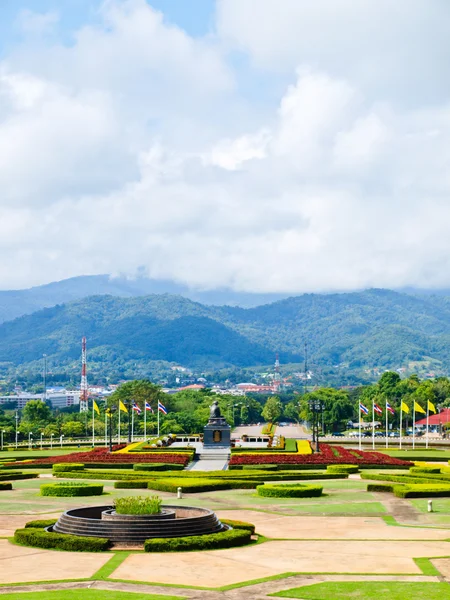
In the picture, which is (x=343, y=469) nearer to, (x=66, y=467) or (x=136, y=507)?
(x=66, y=467)

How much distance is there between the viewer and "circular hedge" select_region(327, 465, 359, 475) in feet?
187

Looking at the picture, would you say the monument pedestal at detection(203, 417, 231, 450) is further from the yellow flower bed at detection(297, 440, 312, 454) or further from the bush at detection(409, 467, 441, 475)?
the bush at detection(409, 467, 441, 475)

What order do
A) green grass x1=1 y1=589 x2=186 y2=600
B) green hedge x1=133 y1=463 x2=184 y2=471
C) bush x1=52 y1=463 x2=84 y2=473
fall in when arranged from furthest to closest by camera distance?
green hedge x1=133 y1=463 x2=184 y2=471
bush x1=52 y1=463 x2=84 y2=473
green grass x1=1 y1=589 x2=186 y2=600

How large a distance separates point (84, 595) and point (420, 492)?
81.9 feet

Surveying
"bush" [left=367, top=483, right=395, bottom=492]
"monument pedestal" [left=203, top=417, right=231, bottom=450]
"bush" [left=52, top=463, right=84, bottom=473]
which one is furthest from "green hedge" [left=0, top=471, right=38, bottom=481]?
"monument pedestal" [left=203, top=417, right=231, bottom=450]

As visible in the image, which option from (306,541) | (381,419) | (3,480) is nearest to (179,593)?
(306,541)

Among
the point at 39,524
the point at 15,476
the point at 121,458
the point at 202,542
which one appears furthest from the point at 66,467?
the point at 202,542

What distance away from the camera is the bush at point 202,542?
28391 millimetres

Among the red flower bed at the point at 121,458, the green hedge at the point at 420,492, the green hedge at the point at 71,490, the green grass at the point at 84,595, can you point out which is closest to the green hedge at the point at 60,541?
the green grass at the point at 84,595

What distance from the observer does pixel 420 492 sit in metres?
43.8

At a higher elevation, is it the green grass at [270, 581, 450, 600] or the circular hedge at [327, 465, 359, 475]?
the circular hedge at [327, 465, 359, 475]

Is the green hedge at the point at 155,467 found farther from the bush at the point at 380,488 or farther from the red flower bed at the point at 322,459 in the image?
the bush at the point at 380,488

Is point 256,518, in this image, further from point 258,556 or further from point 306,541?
point 258,556

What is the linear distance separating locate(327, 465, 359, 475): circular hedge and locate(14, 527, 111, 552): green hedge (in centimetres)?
2961
